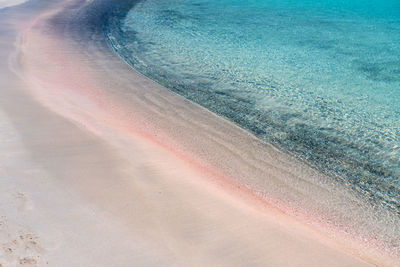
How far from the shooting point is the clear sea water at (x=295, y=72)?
277 inches

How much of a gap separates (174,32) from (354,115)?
A: 26.8 feet

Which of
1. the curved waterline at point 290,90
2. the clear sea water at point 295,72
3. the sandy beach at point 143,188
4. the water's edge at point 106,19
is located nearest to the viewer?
the sandy beach at point 143,188

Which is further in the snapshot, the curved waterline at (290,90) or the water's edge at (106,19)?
the water's edge at (106,19)

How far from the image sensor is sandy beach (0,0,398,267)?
3684mm

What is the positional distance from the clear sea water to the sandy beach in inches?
29.4

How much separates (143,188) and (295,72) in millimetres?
7581

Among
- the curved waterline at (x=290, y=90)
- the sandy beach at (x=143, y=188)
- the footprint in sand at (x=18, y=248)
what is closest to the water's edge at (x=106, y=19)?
the curved waterline at (x=290, y=90)

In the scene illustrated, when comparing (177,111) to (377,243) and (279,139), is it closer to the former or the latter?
(279,139)

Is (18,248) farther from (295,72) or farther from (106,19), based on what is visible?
(106,19)

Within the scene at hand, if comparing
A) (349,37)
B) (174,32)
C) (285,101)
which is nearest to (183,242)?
(285,101)

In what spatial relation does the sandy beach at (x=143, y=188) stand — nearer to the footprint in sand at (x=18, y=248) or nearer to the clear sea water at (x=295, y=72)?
the footprint in sand at (x=18, y=248)

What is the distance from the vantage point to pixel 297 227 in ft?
15.0

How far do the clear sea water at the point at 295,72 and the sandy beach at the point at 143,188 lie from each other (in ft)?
2.45

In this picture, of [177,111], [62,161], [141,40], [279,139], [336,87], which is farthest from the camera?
[141,40]
